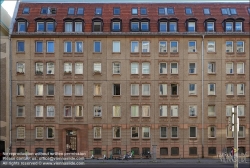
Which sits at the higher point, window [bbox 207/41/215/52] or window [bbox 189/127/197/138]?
window [bbox 207/41/215/52]

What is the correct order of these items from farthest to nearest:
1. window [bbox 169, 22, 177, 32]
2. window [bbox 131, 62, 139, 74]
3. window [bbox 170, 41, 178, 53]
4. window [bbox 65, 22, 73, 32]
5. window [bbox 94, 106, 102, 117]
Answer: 1. window [bbox 169, 22, 177, 32]
2. window [bbox 65, 22, 73, 32]
3. window [bbox 170, 41, 178, 53]
4. window [bbox 131, 62, 139, 74]
5. window [bbox 94, 106, 102, 117]

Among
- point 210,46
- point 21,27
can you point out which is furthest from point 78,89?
point 210,46

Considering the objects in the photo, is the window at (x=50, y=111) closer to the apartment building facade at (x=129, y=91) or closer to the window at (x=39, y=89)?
the apartment building facade at (x=129, y=91)

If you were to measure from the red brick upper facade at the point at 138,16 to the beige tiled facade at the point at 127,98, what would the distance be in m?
2.23

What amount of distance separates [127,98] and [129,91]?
97 cm

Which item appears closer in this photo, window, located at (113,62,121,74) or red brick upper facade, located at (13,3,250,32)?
window, located at (113,62,121,74)

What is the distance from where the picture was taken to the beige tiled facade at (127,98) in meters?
49.6

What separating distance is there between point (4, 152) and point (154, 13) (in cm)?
2759

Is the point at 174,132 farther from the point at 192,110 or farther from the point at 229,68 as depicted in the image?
the point at 229,68

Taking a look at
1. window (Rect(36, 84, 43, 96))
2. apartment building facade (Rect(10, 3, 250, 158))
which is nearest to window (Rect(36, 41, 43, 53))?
apartment building facade (Rect(10, 3, 250, 158))

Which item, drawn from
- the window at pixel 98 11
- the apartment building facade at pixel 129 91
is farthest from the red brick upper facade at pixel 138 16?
the apartment building facade at pixel 129 91

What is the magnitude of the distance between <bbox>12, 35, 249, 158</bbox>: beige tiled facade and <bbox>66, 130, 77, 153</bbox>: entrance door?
0.53 meters

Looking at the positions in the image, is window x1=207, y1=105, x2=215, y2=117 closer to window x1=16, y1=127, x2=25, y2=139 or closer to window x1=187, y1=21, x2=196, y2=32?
window x1=187, y1=21, x2=196, y2=32

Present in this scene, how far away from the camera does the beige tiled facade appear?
49.6 meters
